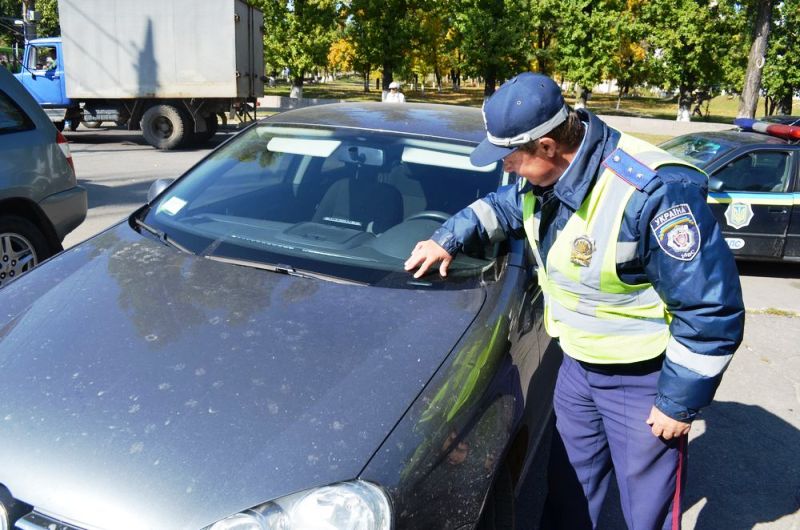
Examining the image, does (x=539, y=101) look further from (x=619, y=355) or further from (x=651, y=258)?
(x=619, y=355)

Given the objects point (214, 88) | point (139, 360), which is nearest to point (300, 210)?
point (139, 360)

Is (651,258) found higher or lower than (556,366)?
higher

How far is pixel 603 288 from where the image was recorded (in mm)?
1893

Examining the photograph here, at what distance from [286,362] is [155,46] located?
47.7 feet

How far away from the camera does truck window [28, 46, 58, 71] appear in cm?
1559

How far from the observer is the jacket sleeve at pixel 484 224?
7.54ft

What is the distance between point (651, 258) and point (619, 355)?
0.35 m

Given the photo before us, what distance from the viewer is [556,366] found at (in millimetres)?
2879

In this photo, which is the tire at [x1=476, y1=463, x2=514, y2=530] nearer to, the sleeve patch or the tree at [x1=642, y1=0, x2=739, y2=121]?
the sleeve patch

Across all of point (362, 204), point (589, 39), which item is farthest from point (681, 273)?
point (589, 39)

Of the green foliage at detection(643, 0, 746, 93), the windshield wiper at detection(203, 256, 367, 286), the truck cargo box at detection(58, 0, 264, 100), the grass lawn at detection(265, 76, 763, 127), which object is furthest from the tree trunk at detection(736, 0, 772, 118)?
the windshield wiper at detection(203, 256, 367, 286)

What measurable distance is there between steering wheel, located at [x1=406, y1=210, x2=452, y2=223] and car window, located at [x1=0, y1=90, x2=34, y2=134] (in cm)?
336

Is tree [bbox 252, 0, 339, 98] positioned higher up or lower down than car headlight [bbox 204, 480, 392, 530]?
higher up

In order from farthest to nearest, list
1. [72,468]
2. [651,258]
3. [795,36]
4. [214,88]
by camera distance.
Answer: [795,36] < [214,88] < [651,258] < [72,468]
